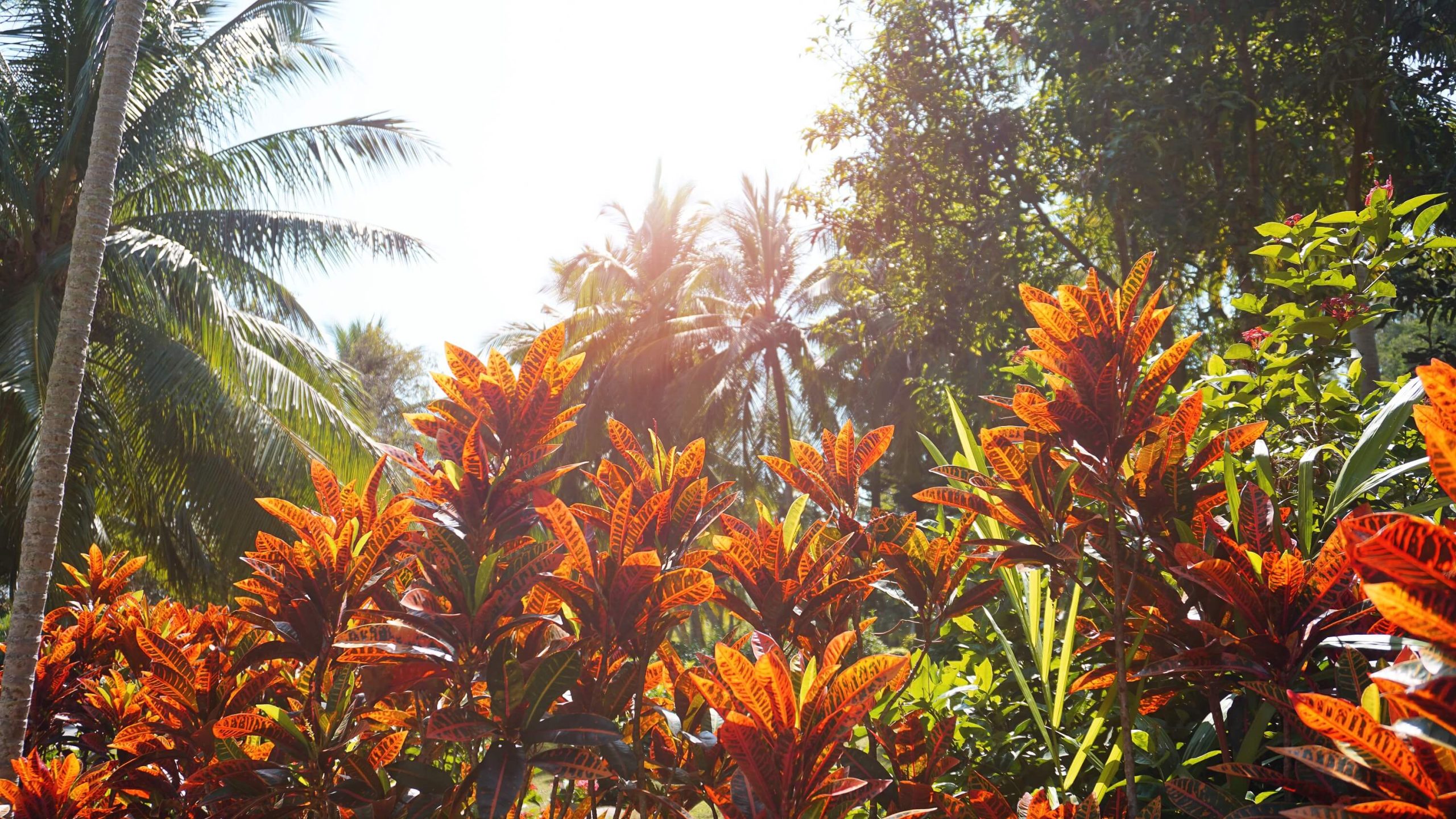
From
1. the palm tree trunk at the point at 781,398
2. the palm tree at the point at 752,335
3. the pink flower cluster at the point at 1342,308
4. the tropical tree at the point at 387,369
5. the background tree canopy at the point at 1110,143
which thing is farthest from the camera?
the tropical tree at the point at 387,369

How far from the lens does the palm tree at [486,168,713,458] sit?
16328mm

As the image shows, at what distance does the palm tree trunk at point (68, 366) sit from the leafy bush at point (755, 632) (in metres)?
1.37

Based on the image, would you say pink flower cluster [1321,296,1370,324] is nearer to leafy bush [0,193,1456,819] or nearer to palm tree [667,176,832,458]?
leafy bush [0,193,1456,819]

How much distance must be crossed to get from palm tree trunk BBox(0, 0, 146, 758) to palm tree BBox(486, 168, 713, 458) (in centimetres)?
1209

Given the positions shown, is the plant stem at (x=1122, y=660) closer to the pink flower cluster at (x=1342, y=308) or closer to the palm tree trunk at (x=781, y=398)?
the pink flower cluster at (x=1342, y=308)

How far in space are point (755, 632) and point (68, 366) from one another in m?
2.83

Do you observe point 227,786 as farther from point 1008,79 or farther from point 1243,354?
point 1008,79

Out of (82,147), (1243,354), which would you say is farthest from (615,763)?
(82,147)

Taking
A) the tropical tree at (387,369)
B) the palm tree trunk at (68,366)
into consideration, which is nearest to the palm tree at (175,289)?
the palm tree trunk at (68,366)

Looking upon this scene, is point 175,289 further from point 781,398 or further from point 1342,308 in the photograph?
point 781,398

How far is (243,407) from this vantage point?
783 cm

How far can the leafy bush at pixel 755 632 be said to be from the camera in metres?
0.97

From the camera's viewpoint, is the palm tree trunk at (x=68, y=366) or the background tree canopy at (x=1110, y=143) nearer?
the palm tree trunk at (x=68, y=366)

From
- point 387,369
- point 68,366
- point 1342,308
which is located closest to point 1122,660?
point 1342,308
